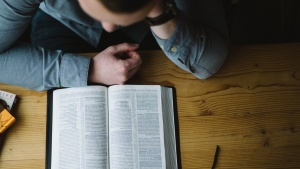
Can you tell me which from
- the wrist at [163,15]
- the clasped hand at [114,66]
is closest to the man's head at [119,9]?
the wrist at [163,15]

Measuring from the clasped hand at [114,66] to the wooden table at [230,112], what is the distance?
0.05 m

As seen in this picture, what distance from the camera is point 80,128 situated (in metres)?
→ 0.78

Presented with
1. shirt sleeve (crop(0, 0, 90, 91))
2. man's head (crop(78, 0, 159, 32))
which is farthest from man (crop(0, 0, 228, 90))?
man's head (crop(78, 0, 159, 32))

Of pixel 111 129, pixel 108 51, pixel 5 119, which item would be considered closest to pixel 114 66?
pixel 108 51

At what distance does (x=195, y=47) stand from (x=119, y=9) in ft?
1.09

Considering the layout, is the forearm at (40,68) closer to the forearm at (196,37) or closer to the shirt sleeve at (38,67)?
the shirt sleeve at (38,67)

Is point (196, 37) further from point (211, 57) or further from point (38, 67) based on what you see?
point (38, 67)

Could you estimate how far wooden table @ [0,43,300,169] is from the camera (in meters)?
0.80

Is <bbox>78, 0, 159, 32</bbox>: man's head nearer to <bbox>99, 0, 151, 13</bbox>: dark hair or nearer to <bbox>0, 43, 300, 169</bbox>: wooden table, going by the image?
<bbox>99, 0, 151, 13</bbox>: dark hair

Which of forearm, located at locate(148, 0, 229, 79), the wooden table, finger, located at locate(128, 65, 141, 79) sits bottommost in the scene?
the wooden table

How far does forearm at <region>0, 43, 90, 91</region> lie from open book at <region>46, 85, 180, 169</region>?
0.03m

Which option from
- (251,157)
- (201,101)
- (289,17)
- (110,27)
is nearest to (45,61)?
(110,27)

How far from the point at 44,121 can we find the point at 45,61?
16 cm

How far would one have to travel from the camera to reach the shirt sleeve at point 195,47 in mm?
744
